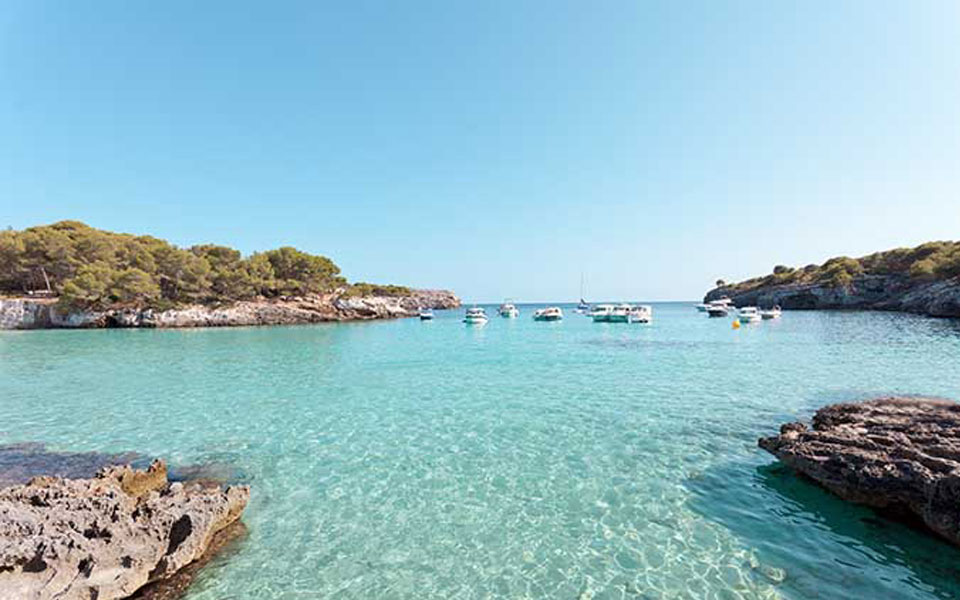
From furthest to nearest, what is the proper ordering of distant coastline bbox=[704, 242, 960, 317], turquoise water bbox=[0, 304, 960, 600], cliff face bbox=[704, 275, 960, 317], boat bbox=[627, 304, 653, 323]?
distant coastline bbox=[704, 242, 960, 317], boat bbox=[627, 304, 653, 323], cliff face bbox=[704, 275, 960, 317], turquoise water bbox=[0, 304, 960, 600]

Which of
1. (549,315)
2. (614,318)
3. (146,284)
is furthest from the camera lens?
(549,315)

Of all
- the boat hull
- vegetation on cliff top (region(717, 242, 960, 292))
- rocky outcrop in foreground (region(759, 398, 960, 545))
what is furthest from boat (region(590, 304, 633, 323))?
rocky outcrop in foreground (region(759, 398, 960, 545))

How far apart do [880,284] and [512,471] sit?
99.5 m

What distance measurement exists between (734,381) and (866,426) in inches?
349

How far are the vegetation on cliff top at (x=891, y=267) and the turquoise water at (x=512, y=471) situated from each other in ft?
204

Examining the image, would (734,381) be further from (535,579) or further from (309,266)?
(309,266)

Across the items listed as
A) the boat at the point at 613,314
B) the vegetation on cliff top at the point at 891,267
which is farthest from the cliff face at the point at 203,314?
the vegetation on cliff top at the point at 891,267

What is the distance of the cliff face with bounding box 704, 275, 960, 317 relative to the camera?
173 ft

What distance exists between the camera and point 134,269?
172 feet

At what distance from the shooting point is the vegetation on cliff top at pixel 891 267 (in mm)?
62516

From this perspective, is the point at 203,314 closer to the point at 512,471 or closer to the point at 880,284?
the point at 512,471

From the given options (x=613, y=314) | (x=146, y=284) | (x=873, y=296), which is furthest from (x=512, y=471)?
(x=873, y=296)

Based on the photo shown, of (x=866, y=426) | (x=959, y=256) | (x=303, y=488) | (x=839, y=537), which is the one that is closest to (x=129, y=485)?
(x=303, y=488)

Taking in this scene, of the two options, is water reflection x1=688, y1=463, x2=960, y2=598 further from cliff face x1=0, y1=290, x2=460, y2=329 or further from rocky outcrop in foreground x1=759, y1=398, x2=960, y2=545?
cliff face x1=0, y1=290, x2=460, y2=329
